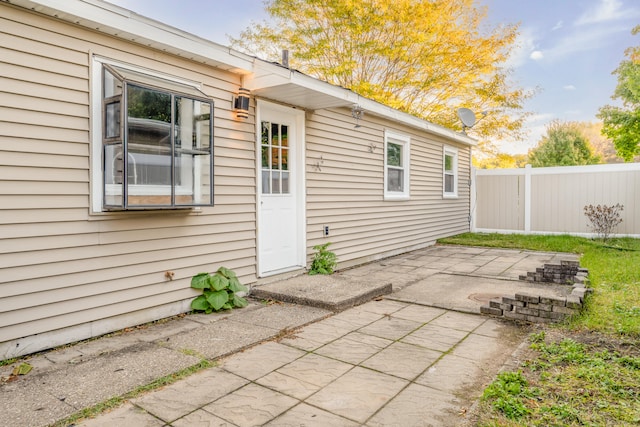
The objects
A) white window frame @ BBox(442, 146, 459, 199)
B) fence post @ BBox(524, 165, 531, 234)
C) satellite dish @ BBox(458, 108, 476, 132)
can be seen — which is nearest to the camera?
white window frame @ BBox(442, 146, 459, 199)

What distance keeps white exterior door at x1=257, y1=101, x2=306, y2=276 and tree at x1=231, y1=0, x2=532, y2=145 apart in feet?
28.2

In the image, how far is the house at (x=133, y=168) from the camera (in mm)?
2760

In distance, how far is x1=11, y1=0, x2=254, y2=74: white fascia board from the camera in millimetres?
2831

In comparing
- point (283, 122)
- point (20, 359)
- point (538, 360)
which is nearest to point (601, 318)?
point (538, 360)

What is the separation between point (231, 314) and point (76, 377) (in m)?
1.51

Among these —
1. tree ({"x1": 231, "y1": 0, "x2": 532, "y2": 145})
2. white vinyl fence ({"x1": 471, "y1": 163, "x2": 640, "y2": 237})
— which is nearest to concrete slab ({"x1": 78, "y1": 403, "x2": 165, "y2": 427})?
white vinyl fence ({"x1": 471, "y1": 163, "x2": 640, "y2": 237})

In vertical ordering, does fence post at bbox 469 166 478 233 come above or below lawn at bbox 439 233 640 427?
above

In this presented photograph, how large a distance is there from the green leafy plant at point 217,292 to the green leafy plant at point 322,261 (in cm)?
149

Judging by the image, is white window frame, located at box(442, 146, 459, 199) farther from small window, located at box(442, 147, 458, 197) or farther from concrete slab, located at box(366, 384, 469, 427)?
concrete slab, located at box(366, 384, 469, 427)

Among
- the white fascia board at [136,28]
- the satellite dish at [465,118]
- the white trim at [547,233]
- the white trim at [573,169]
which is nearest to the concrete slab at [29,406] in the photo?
the white fascia board at [136,28]

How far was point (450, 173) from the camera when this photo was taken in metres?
10.2

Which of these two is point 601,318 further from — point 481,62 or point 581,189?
point 481,62

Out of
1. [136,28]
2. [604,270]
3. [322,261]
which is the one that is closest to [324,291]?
[322,261]

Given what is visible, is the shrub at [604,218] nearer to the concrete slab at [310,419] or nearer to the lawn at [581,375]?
the lawn at [581,375]
